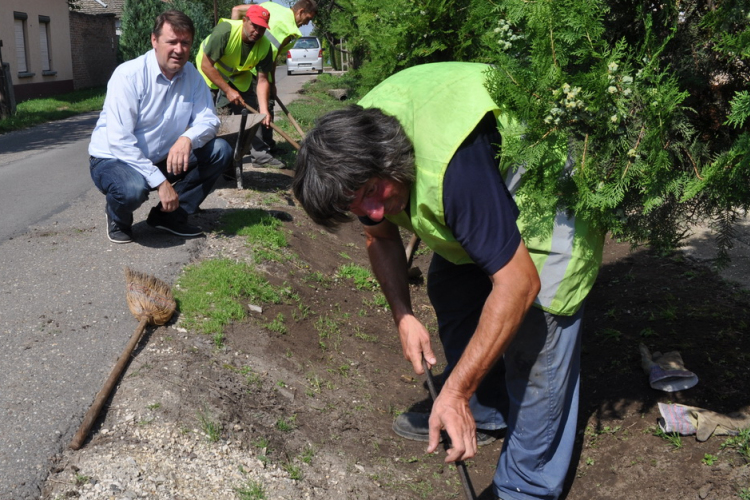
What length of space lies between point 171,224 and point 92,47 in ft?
82.8

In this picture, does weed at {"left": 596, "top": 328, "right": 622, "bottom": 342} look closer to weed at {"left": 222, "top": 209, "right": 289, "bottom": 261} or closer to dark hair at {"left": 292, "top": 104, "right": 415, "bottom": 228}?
weed at {"left": 222, "top": 209, "right": 289, "bottom": 261}

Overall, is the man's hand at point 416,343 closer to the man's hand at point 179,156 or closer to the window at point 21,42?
the man's hand at point 179,156

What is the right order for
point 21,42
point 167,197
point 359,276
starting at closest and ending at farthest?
point 167,197
point 359,276
point 21,42

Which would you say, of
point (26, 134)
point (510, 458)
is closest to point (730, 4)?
point (510, 458)

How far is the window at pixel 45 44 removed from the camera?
23.0 meters

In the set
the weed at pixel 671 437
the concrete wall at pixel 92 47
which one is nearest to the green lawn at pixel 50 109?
the concrete wall at pixel 92 47

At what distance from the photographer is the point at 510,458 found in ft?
9.77

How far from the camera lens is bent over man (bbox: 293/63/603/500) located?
2217 mm

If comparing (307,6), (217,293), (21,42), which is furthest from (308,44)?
(217,293)

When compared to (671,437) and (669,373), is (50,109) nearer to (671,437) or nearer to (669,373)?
(669,373)

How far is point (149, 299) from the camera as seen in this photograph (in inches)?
150

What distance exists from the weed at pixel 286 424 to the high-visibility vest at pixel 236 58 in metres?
4.81

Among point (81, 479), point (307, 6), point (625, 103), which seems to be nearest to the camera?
point (625, 103)

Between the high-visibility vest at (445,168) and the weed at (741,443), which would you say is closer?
the high-visibility vest at (445,168)
